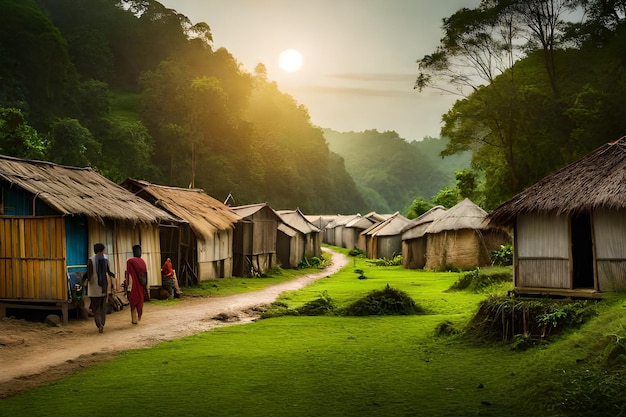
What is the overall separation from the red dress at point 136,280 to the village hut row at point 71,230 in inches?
68.7

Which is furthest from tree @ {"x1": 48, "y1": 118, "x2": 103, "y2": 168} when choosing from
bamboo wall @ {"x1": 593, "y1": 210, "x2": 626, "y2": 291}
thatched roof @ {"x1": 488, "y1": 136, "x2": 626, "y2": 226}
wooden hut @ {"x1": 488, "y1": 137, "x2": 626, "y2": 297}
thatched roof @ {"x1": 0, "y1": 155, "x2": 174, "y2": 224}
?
bamboo wall @ {"x1": 593, "y1": 210, "x2": 626, "y2": 291}

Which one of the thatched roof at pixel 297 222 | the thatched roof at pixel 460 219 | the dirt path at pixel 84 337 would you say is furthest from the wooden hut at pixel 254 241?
the dirt path at pixel 84 337

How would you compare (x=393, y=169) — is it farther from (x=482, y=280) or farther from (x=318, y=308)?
(x=318, y=308)

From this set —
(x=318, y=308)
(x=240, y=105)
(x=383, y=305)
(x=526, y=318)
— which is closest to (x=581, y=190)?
(x=526, y=318)

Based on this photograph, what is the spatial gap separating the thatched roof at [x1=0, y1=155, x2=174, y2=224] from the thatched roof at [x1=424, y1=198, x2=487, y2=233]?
16.9m

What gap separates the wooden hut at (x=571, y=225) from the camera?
12635mm

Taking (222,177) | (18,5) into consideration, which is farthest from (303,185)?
(18,5)

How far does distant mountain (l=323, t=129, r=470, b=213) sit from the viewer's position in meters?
140

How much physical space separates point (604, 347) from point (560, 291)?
15.8ft

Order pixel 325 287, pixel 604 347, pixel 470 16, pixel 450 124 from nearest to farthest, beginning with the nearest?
1. pixel 604 347
2. pixel 325 287
3. pixel 470 16
4. pixel 450 124

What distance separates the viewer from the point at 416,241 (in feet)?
115

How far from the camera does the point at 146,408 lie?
7.21 m

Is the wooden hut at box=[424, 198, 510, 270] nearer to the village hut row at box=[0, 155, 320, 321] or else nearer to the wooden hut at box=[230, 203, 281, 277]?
the wooden hut at box=[230, 203, 281, 277]

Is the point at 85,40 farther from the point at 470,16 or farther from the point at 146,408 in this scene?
the point at 146,408
